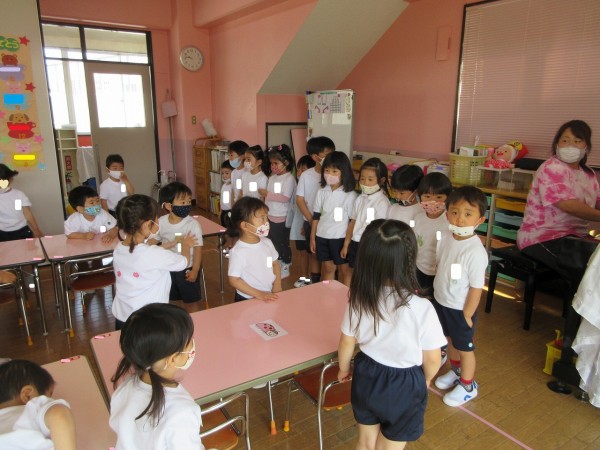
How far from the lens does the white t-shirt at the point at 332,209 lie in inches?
133

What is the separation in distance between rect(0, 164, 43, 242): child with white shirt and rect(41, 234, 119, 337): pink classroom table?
2.30 ft

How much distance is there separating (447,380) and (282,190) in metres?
2.09

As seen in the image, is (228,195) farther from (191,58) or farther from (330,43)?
(191,58)

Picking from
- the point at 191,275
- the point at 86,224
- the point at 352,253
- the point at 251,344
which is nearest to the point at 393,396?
the point at 251,344

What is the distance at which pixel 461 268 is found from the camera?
2.24m

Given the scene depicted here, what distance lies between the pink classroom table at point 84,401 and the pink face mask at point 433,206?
1926 mm

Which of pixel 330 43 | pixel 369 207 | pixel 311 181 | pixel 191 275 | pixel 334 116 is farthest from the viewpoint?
pixel 334 116

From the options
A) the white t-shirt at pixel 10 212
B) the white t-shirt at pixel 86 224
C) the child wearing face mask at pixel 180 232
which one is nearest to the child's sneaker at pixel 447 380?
the child wearing face mask at pixel 180 232

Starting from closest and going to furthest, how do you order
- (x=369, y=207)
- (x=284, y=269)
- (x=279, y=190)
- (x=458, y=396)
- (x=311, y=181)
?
(x=458, y=396) → (x=369, y=207) → (x=311, y=181) → (x=279, y=190) → (x=284, y=269)

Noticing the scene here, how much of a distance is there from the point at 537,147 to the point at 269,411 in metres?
3.60

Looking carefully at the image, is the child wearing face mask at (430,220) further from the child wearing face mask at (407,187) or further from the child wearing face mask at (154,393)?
the child wearing face mask at (154,393)

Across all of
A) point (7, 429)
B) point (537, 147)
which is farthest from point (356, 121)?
point (7, 429)

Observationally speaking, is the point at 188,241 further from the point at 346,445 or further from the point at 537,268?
the point at 537,268

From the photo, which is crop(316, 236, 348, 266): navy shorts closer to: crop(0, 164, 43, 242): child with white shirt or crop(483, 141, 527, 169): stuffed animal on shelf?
crop(483, 141, 527, 169): stuffed animal on shelf
